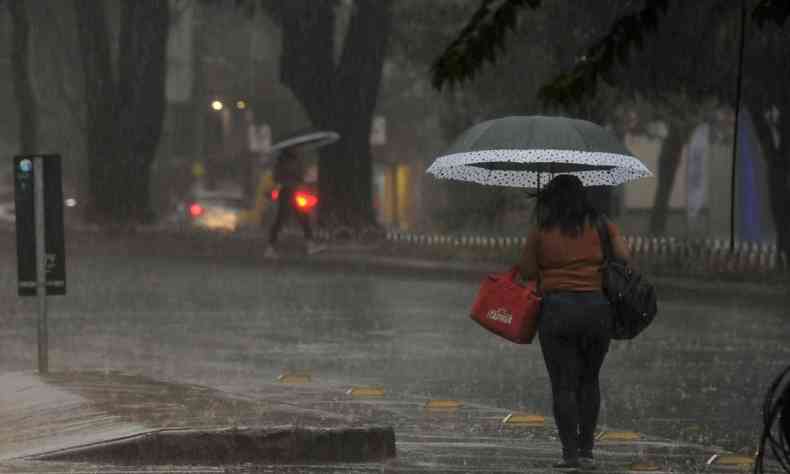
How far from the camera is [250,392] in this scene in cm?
1362

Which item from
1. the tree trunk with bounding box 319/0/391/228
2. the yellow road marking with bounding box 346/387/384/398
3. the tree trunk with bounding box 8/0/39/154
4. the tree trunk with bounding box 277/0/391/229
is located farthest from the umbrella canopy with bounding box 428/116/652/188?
the tree trunk with bounding box 8/0/39/154

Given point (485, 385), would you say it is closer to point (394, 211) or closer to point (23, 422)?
point (23, 422)

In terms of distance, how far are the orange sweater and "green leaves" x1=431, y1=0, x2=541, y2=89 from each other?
15.1ft

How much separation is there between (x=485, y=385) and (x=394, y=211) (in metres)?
56.3

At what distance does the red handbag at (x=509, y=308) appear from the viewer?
9883mm

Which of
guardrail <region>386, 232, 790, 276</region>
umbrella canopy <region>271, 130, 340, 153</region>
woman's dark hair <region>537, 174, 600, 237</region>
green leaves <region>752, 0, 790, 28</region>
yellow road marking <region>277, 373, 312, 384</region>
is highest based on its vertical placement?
umbrella canopy <region>271, 130, 340, 153</region>

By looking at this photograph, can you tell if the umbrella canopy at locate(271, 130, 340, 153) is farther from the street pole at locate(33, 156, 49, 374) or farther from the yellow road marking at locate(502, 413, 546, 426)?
the yellow road marking at locate(502, 413, 546, 426)

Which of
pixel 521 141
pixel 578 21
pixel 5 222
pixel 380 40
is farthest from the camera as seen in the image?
pixel 5 222

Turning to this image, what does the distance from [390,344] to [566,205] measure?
8050mm

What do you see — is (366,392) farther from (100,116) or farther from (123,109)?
(100,116)

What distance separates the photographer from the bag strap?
995cm

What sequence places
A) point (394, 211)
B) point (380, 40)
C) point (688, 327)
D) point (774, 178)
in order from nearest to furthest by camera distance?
point (688, 327) → point (774, 178) → point (380, 40) → point (394, 211)

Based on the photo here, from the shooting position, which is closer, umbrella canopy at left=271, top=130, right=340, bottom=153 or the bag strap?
the bag strap

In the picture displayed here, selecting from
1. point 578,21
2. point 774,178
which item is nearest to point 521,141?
point 578,21
